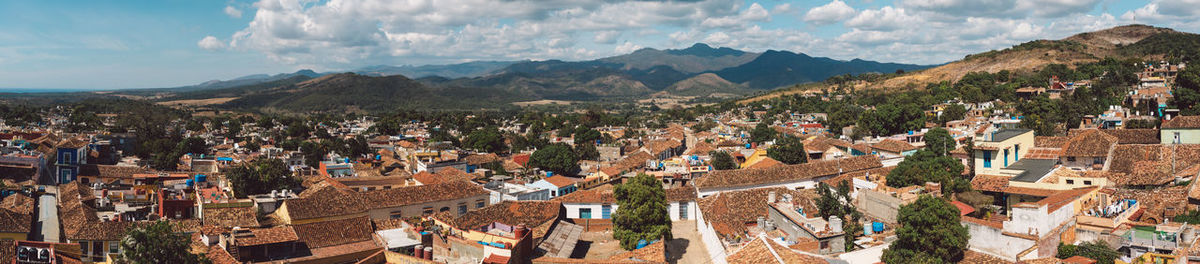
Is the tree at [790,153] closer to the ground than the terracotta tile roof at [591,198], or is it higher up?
higher up

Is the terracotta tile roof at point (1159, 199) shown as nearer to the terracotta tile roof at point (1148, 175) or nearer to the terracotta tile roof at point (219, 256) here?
the terracotta tile roof at point (1148, 175)

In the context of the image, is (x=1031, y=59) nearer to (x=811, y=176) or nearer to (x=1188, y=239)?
(x=811, y=176)

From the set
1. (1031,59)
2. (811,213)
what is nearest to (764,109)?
(1031,59)

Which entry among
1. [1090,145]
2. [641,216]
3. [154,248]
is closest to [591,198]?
[641,216]

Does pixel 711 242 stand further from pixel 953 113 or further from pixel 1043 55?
pixel 1043 55

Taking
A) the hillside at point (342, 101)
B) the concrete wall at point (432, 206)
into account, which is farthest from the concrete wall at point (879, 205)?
the hillside at point (342, 101)

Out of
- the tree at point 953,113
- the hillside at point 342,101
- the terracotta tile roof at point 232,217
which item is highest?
the hillside at point 342,101
